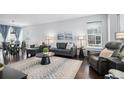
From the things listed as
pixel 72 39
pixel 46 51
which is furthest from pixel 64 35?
pixel 46 51

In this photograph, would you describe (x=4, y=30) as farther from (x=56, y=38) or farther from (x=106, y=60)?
(x=106, y=60)

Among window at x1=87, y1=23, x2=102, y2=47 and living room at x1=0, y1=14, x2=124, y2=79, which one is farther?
window at x1=87, y1=23, x2=102, y2=47

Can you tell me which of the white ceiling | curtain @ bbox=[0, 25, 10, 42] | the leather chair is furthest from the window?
Answer: curtain @ bbox=[0, 25, 10, 42]

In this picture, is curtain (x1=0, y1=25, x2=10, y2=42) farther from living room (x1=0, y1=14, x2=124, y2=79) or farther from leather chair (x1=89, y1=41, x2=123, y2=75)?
leather chair (x1=89, y1=41, x2=123, y2=75)

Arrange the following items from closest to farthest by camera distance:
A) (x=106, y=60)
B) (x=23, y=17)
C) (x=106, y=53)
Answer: (x=23, y=17)
(x=106, y=60)
(x=106, y=53)

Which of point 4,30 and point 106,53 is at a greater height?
point 4,30

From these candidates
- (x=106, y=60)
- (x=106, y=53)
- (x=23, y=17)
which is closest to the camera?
(x=23, y=17)

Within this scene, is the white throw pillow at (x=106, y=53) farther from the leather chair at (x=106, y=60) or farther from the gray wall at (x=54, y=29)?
the gray wall at (x=54, y=29)

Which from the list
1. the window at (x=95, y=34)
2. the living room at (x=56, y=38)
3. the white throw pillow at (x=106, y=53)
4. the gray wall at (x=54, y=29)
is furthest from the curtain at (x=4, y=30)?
the white throw pillow at (x=106, y=53)

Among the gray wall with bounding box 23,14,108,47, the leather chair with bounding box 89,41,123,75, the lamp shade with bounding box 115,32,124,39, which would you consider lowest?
the leather chair with bounding box 89,41,123,75

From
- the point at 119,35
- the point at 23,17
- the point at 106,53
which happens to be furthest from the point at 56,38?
the point at 119,35

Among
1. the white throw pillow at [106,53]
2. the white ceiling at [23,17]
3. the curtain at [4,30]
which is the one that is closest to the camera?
the white ceiling at [23,17]
